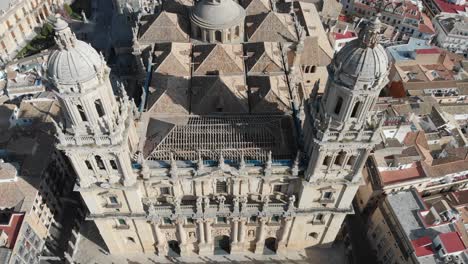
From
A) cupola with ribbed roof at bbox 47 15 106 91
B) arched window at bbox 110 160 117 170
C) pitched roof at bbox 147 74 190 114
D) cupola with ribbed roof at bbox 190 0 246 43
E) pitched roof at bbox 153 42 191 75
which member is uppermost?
cupola with ribbed roof at bbox 47 15 106 91

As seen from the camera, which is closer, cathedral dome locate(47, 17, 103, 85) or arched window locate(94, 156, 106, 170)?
cathedral dome locate(47, 17, 103, 85)

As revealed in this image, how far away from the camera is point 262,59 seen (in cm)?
5228

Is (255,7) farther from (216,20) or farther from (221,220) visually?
(221,220)

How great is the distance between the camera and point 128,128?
38781mm

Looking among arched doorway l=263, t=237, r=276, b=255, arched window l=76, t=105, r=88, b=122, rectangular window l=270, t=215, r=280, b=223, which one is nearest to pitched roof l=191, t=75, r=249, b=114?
rectangular window l=270, t=215, r=280, b=223

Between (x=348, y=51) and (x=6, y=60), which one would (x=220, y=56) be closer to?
(x=348, y=51)

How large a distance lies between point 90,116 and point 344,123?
2344 cm

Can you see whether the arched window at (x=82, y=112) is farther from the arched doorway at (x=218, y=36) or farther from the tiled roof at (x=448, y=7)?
the tiled roof at (x=448, y=7)

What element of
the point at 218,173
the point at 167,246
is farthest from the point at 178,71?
the point at 167,246

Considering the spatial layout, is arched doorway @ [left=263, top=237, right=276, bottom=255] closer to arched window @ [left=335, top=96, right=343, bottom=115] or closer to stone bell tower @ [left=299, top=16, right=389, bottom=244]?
stone bell tower @ [left=299, top=16, right=389, bottom=244]

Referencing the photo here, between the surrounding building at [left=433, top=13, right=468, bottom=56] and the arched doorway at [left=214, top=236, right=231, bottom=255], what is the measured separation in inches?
2728

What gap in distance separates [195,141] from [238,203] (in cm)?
875

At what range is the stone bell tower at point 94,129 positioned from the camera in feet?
103

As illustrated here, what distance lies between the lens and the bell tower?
31.2 m
